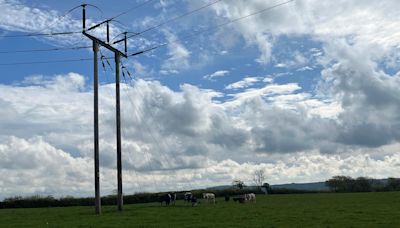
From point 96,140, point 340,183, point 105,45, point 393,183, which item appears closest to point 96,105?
point 96,140

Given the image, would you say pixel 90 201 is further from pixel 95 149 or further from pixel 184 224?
pixel 184 224

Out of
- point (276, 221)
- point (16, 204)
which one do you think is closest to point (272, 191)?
point (16, 204)

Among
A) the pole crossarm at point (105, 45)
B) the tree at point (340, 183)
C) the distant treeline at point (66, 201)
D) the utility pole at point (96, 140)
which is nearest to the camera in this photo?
the utility pole at point (96, 140)

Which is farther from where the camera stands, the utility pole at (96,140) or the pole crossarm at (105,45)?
the pole crossarm at (105,45)

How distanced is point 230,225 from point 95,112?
1941 centimetres

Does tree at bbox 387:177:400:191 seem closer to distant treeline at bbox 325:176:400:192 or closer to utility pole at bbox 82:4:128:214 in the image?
distant treeline at bbox 325:176:400:192

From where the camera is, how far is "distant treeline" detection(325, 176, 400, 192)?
121 metres

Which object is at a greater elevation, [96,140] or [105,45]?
[105,45]

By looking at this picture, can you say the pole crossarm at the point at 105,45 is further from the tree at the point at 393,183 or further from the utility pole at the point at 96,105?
the tree at the point at 393,183

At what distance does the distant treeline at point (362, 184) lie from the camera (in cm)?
12125

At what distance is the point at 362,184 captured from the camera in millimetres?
128875

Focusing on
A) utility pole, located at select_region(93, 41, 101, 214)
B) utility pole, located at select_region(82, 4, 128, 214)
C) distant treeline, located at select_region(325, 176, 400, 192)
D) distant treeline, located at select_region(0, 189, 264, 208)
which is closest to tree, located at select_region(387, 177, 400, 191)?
distant treeline, located at select_region(325, 176, 400, 192)

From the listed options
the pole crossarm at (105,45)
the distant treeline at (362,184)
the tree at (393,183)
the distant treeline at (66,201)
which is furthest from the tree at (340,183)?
the pole crossarm at (105,45)

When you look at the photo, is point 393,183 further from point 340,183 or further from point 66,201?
point 66,201
